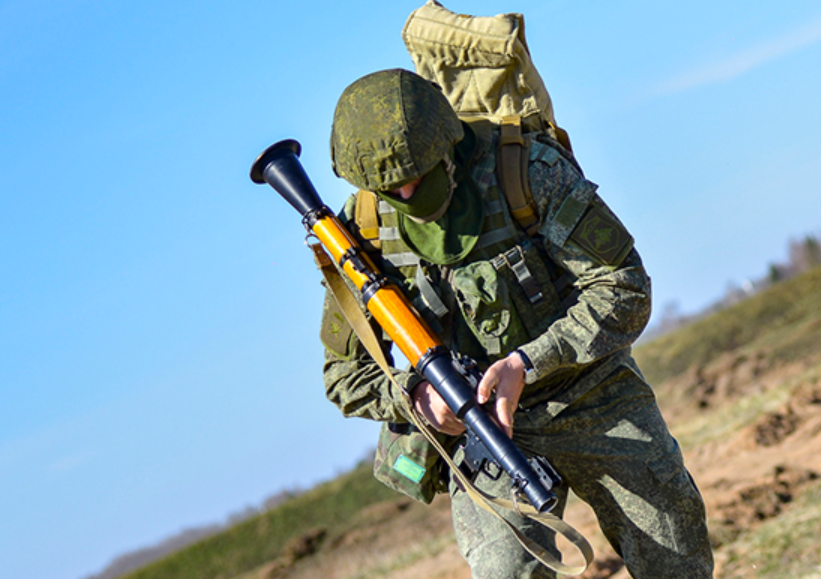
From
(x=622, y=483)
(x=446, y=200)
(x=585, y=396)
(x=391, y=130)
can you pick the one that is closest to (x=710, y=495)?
(x=622, y=483)

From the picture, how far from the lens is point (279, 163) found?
4.07m

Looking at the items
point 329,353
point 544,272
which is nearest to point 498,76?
point 544,272

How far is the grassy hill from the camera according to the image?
7.07m

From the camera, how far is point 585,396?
12.2ft

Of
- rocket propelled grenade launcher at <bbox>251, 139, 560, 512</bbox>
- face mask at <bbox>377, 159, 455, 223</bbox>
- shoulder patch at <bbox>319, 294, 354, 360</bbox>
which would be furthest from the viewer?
shoulder patch at <bbox>319, 294, 354, 360</bbox>

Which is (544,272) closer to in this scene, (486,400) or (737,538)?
(486,400)

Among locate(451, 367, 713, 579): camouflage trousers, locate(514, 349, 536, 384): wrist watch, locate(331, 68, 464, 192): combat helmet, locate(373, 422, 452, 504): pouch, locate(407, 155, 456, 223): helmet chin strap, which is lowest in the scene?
locate(451, 367, 713, 579): camouflage trousers

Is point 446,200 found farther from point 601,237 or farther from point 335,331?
point 335,331

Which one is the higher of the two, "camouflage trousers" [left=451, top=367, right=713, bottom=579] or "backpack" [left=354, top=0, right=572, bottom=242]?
"backpack" [left=354, top=0, right=572, bottom=242]

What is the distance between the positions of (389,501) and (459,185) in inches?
457

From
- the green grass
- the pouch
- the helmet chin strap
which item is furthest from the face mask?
the green grass

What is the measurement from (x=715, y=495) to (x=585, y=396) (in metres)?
4.94

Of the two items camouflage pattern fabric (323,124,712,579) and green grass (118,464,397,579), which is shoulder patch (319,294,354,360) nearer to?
camouflage pattern fabric (323,124,712,579)

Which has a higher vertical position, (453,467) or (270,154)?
(270,154)
